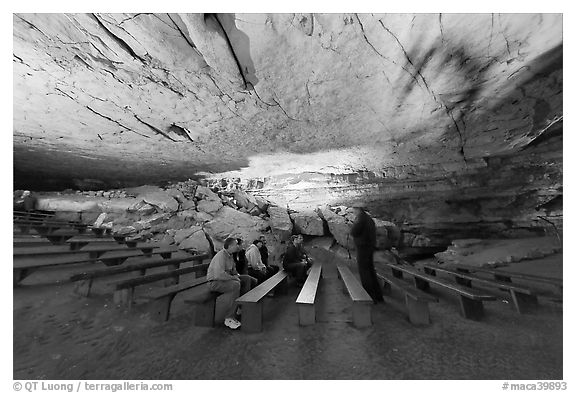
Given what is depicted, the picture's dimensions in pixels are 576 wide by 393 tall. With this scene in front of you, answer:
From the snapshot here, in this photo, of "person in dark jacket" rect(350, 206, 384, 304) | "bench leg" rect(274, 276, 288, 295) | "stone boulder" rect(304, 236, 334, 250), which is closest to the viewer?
"person in dark jacket" rect(350, 206, 384, 304)

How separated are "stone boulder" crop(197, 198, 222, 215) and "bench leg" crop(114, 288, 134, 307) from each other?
186 inches

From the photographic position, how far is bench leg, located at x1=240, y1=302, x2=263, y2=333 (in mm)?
2195

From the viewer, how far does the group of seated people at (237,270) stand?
8.29ft

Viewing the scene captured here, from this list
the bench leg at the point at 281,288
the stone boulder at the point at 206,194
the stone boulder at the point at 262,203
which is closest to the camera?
the bench leg at the point at 281,288

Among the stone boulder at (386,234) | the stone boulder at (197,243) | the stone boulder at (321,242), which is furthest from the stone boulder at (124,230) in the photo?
the stone boulder at (386,234)

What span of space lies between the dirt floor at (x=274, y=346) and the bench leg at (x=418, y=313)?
0.09 meters

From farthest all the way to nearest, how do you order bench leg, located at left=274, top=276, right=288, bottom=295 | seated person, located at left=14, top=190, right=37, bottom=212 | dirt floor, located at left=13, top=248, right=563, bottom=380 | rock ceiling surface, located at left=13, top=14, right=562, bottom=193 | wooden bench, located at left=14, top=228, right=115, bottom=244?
seated person, located at left=14, top=190, right=37, bottom=212 → wooden bench, located at left=14, top=228, right=115, bottom=244 → bench leg, located at left=274, top=276, right=288, bottom=295 → rock ceiling surface, located at left=13, top=14, right=562, bottom=193 → dirt floor, located at left=13, top=248, right=563, bottom=380

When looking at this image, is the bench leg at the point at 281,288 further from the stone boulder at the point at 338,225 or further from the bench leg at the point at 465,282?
the stone boulder at the point at 338,225

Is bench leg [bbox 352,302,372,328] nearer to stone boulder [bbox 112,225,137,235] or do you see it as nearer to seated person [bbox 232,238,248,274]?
seated person [bbox 232,238,248,274]

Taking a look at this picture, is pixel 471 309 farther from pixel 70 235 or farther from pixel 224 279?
pixel 70 235

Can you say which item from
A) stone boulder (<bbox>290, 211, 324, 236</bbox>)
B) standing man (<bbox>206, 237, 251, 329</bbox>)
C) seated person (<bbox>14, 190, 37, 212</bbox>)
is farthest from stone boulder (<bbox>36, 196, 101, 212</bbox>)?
stone boulder (<bbox>290, 211, 324, 236</bbox>)

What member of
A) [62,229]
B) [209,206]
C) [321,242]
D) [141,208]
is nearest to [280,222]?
[321,242]

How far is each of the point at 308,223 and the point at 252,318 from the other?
647cm
